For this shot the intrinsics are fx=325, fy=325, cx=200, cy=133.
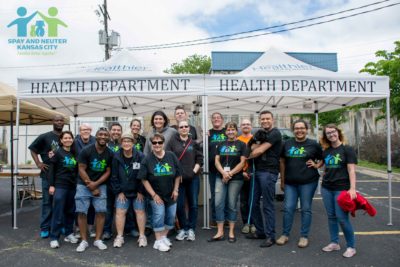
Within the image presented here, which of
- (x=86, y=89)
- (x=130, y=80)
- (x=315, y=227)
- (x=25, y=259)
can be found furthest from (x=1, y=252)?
(x=315, y=227)

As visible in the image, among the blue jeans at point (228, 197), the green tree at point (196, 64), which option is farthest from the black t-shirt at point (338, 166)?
the green tree at point (196, 64)

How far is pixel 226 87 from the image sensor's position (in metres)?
5.29

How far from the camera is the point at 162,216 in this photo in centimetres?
436

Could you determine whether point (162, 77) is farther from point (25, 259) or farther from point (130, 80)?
point (25, 259)

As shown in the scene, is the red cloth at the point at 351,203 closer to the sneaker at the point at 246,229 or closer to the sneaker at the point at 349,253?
the sneaker at the point at 349,253

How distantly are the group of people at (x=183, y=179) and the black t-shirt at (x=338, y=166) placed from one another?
12 mm

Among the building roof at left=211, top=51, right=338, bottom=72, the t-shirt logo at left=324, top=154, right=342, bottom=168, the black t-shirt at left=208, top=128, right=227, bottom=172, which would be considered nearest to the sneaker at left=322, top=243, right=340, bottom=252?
the t-shirt logo at left=324, top=154, right=342, bottom=168

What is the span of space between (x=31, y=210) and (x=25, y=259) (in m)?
3.16

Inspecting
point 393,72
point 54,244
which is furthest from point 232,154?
point 393,72

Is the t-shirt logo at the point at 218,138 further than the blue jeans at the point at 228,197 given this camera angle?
Yes

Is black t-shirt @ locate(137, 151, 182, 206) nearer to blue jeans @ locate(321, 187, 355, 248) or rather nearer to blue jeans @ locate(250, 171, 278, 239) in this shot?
blue jeans @ locate(250, 171, 278, 239)

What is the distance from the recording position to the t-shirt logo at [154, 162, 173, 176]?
170 inches

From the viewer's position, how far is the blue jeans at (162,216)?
433cm

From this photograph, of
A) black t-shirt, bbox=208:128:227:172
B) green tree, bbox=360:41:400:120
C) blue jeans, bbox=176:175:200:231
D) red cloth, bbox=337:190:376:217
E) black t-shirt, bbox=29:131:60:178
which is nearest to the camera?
red cloth, bbox=337:190:376:217
